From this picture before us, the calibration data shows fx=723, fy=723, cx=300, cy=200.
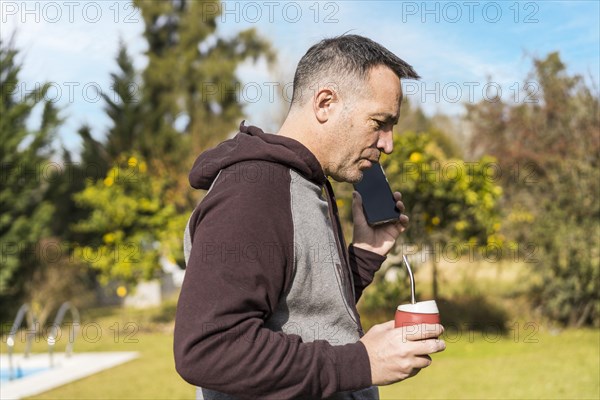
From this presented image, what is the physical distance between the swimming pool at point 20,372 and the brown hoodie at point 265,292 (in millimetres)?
7920

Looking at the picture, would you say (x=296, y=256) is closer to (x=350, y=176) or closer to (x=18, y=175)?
(x=350, y=176)

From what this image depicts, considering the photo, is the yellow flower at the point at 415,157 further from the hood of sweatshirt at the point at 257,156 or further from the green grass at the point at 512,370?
the hood of sweatshirt at the point at 257,156

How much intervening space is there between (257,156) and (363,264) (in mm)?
791

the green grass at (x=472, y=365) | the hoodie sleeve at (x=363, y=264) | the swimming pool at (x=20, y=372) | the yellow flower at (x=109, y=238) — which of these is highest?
the hoodie sleeve at (x=363, y=264)

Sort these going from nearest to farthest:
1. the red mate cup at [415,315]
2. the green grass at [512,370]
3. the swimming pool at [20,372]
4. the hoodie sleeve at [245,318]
→ the hoodie sleeve at [245,318]
the red mate cup at [415,315]
the green grass at [512,370]
the swimming pool at [20,372]

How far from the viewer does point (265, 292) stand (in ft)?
4.69

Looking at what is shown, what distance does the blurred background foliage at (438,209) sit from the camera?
10.3 m

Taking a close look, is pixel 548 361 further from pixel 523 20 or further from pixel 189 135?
pixel 189 135

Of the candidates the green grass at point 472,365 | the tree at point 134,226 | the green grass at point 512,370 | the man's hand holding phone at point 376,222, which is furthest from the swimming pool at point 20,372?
the man's hand holding phone at point 376,222

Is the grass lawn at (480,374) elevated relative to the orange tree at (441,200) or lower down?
lower down

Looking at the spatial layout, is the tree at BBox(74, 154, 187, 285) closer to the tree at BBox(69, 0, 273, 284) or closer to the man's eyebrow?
the tree at BBox(69, 0, 273, 284)

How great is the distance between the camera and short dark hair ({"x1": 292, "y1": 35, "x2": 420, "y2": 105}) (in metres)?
1.75

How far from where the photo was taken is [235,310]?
139 cm

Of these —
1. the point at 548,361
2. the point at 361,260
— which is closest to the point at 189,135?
the point at 548,361
